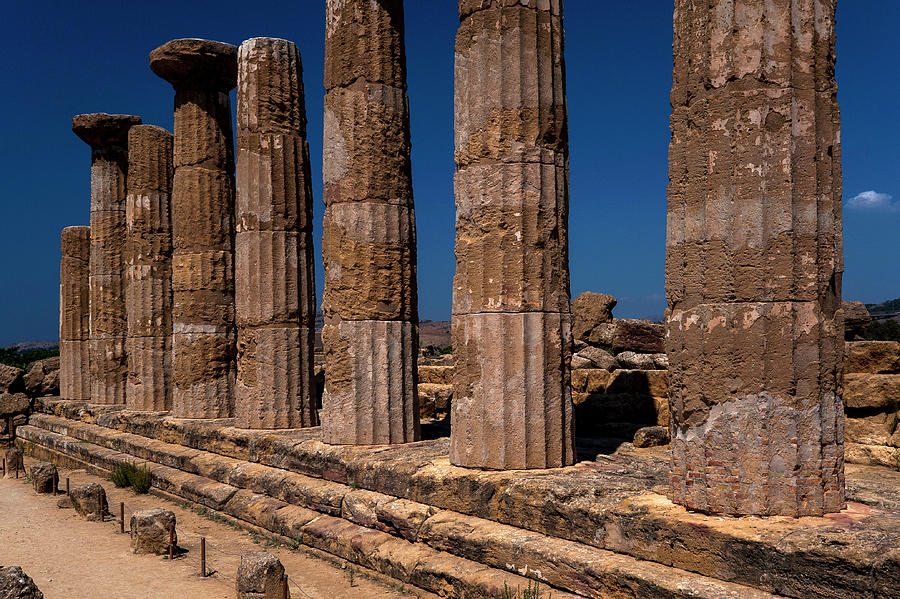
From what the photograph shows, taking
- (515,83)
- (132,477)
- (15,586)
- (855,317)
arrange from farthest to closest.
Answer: (855,317) → (132,477) → (515,83) → (15,586)

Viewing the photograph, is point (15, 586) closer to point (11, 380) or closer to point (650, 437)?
point (650, 437)

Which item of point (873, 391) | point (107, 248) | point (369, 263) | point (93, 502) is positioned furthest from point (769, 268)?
point (107, 248)

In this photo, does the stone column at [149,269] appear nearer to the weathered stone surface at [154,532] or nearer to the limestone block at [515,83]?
the weathered stone surface at [154,532]

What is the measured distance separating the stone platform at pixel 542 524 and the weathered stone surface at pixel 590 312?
7288 mm

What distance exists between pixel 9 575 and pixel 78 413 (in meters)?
14.3

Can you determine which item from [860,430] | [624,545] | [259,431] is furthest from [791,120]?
[259,431]

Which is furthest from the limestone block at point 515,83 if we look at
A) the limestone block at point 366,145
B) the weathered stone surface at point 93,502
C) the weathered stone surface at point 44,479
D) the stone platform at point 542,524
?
the weathered stone surface at point 44,479

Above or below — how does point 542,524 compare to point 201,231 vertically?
below

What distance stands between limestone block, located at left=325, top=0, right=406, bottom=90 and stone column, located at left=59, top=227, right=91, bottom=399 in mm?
14347

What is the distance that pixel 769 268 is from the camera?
17.8ft

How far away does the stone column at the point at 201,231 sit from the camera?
14.1 metres

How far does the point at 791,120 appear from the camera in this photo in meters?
5.42

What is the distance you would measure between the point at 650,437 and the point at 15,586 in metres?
6.78

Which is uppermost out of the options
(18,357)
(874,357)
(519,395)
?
(874,357)
